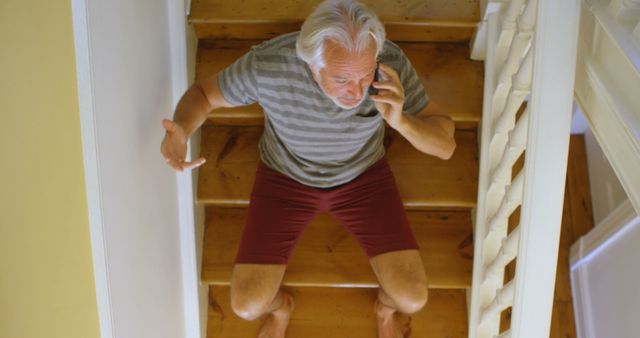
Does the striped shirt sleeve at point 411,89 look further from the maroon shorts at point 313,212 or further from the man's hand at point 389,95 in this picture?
the maroon shorts at point 313,212

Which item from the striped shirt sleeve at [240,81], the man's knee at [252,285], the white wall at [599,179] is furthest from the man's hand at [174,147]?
the white wall at [599,179]

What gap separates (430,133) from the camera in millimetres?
2070

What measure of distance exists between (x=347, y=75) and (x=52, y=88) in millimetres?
712

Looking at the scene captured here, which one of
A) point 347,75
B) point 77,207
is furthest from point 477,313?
point 77,207

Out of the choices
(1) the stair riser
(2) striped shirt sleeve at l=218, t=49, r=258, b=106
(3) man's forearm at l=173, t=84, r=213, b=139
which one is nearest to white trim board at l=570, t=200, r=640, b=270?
(1) the stair riser

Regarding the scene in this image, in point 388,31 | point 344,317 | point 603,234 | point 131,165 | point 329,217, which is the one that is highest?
point 388,31

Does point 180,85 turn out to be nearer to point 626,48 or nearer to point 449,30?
point 449,30

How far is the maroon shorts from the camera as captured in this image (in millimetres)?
2334

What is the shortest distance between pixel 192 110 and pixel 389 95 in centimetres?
63

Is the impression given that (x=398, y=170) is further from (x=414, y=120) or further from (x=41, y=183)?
(x=41, y=183)

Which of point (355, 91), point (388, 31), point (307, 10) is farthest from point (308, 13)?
point (355, 91)

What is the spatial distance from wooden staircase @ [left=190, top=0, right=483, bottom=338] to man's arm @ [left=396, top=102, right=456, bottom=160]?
422 mm

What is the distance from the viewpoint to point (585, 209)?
135 inches

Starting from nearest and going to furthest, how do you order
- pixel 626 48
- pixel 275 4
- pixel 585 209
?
pixel 626 48 < pixel 275 4 < pixel 585 209
